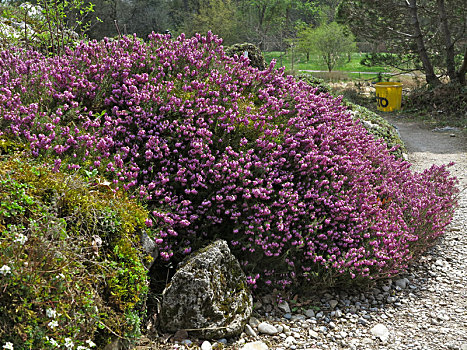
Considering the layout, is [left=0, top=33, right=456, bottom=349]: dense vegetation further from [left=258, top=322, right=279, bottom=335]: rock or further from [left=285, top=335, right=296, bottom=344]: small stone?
[left=285, top=335, right=296, bottom=344]: small stone

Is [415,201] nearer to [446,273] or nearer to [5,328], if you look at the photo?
[446,273]

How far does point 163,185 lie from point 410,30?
52.8 ft

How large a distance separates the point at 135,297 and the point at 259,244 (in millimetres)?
1205

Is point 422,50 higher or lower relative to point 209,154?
higher

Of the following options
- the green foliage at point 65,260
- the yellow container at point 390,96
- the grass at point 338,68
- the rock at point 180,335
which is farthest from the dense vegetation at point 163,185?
the grass at point 338,68

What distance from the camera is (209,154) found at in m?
3.52

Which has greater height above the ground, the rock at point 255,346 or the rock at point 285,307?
the rock at point 255,346

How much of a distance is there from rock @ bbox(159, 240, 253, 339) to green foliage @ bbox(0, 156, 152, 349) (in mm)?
Answer: 263

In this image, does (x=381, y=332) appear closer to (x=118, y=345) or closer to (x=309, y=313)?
(x=309, y=313)

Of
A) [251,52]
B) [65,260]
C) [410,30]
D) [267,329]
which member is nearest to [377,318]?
[267,329]

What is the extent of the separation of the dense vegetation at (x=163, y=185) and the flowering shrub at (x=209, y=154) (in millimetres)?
18

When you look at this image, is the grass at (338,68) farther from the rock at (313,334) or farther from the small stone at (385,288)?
the rock at (313,334)

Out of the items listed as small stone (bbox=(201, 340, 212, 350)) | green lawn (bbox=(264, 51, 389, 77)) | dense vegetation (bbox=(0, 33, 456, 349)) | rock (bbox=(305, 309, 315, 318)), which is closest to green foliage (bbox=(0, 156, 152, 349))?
dense vegetation (bbox=(0, 33, 456, 349))

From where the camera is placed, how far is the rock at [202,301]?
2.98 metres
